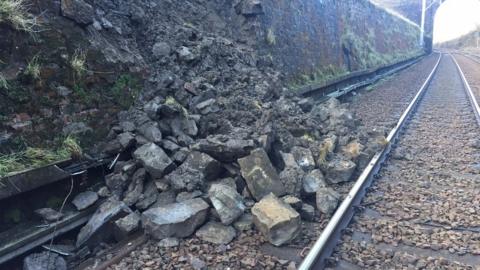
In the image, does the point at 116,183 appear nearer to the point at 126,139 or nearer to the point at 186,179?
the point at 126,139

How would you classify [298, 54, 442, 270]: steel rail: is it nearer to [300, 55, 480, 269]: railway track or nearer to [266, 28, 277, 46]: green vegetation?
[300, 55, 480, 269]: railway track

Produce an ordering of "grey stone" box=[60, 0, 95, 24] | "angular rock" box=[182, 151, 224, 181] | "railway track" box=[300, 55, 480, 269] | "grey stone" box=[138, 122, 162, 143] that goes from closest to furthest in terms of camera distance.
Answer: "railway track" box=[300, 55, 480, 269], "angular rock" box=[182, 151, 224, 181], "grey stone" box=[138, 122, 162, 143], "grey stone" box=[60, 0, 95, 24]

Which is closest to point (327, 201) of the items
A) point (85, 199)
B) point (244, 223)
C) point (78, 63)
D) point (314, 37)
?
point (244, 223)

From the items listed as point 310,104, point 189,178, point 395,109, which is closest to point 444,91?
point 395,109

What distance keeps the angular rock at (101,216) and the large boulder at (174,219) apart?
313mm

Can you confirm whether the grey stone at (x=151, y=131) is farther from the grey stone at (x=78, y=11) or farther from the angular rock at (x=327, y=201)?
the angular rock at (x=327, y=201)

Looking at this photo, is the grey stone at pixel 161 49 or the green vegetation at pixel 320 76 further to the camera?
the green vegetation at pixel 320 76

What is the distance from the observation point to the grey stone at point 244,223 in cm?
411

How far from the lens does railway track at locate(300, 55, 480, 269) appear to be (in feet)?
11.6

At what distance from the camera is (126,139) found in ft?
16.1

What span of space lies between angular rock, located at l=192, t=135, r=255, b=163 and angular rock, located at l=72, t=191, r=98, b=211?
52.4 inches

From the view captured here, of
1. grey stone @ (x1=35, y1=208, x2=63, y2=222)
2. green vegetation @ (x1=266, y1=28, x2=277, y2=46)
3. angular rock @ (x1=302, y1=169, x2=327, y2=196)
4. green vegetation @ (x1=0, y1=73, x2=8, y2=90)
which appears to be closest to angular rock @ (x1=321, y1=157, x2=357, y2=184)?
angular rock @ (x1=302, y1=169, x2=327, y2=196)

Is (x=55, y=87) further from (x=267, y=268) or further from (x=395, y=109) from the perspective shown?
(x=395, y=109)

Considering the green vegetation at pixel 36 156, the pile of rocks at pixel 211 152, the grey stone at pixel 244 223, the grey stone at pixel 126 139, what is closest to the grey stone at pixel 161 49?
the pile of rocks at pixel 211 152
